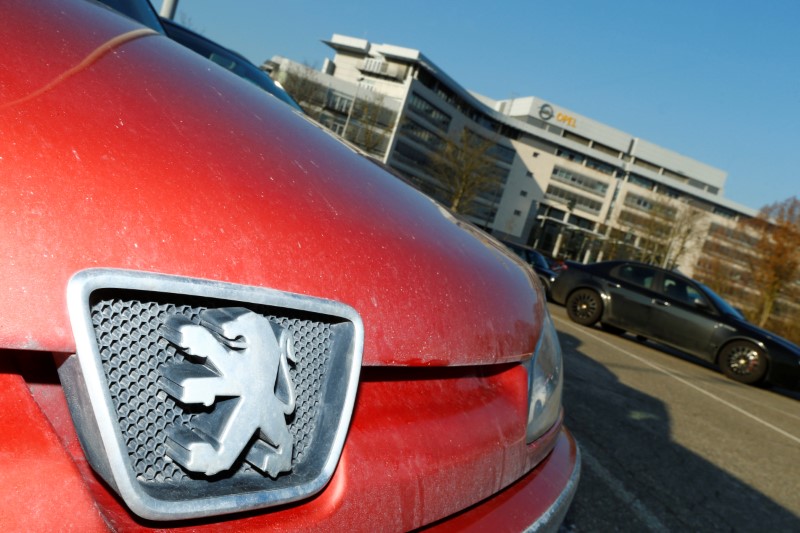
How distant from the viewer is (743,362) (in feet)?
31.1

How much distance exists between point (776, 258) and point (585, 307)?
23652mm

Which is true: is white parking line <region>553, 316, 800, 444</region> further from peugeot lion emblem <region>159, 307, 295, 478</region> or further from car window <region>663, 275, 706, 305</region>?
peugeot lion emblem <region>159, 307, 295, 478</region>

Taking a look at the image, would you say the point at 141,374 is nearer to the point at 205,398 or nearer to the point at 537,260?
the point at 205,398

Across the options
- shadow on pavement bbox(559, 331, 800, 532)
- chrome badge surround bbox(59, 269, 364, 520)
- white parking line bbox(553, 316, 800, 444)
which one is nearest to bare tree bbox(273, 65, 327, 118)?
white parking line bbox(553, 316, 800, 444)

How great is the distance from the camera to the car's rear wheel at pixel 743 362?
30.6 ft

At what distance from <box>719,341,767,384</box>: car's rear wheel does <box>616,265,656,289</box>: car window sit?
5.12ft

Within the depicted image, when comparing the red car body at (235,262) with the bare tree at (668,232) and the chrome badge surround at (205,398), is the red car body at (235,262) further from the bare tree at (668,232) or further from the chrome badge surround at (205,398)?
the bare tree at (668,232)

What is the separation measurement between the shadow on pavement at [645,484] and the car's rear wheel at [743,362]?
553 cm

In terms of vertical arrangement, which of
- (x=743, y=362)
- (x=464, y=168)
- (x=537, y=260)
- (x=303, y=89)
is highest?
(x=303, y=89)

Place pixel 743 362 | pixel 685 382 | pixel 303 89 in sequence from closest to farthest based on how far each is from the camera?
A: pixel 685 382 → pixel 743 362 → pixel 303 89

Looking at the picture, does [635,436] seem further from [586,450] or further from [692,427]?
[692,427]

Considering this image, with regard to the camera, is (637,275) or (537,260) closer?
(637,275)

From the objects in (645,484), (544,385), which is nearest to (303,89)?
(645,484)

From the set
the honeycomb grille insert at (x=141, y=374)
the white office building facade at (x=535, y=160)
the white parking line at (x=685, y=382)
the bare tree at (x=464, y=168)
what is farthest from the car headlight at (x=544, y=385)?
the white office building facade at (x=535, y=160)
